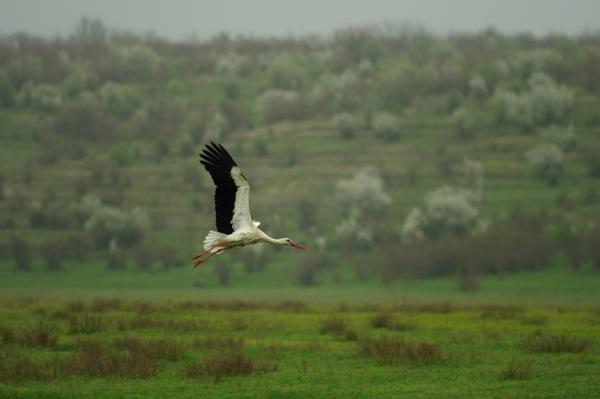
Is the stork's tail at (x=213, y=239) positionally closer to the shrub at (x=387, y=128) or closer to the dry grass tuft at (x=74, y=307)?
the dry grass tuft at (x=74, y=307)

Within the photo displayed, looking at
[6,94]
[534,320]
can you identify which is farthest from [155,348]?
[6,94]

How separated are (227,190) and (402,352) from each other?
5.47 metres

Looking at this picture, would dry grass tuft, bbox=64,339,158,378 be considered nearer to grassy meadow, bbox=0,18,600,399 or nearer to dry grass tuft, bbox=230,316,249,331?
grassy meadow, bbox=0,18,600,399

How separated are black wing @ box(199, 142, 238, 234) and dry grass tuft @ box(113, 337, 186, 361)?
320 centimetres

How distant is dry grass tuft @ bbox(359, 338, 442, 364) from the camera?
23.2 meters

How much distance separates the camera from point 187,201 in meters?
81.2

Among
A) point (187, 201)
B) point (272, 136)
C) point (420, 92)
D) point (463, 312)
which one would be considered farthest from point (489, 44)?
point (463, 312)

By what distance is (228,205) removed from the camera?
68.0 ft

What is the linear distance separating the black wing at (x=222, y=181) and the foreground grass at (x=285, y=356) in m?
2.54

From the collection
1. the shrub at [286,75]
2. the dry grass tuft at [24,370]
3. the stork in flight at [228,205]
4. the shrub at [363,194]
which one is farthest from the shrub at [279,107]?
the dry grass tuft at [24,370]

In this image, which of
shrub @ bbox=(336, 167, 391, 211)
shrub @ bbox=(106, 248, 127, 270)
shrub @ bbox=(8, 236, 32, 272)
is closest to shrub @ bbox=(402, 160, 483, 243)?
shrub @ bbox=(336, 167, 391, 211)

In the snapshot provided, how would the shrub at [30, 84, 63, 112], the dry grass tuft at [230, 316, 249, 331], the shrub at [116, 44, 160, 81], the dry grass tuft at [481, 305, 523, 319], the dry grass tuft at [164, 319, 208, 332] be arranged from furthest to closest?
the shrub at [116, 44, 160, 81], the shrub at [30, 84, 63, 112], the dry grass tuft at [481, 305, 523, 319], the dry grass tuft at [230, 316, 249, 331], the dry grass tuft at [164, 319, 208, 332]

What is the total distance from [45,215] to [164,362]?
2163 inches

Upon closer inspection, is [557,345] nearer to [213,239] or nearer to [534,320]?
[534,320]
